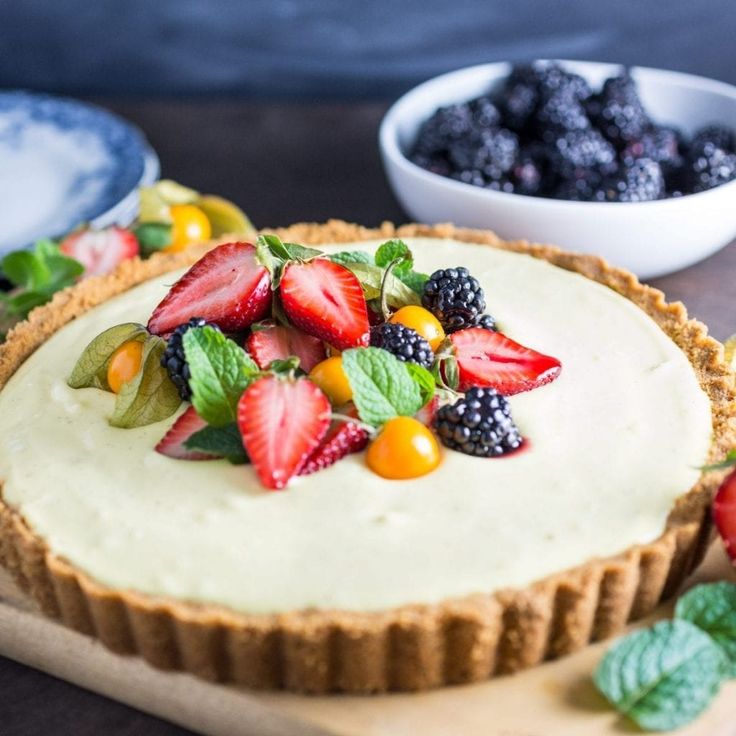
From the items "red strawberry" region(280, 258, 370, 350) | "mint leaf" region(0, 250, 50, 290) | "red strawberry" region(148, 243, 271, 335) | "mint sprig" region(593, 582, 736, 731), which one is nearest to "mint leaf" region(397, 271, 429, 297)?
"red strawberry" region(280, 258, 370, 350)

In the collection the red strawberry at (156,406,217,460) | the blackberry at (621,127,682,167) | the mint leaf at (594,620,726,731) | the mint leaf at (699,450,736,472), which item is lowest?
the mint leaf at (594,620,726,731)

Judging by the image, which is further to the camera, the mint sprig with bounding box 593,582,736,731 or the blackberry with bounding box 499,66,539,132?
the blackberry with bounding box 499,66,539,132

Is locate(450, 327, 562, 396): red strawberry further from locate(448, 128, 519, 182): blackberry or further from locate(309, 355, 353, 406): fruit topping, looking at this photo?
locate(448, 128, 519, 182): blackberry

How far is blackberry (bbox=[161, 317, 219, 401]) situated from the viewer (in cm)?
201

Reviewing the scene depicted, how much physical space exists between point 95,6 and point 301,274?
2.99 metres

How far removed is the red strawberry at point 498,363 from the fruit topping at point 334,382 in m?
0.25

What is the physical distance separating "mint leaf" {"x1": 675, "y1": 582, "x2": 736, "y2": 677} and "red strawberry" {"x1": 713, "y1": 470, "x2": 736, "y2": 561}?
8 cm

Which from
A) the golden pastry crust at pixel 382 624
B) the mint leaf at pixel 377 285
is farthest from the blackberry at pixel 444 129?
the golden pastry crust at pixel 382 624

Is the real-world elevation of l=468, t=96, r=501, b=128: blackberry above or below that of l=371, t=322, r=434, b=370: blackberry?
above

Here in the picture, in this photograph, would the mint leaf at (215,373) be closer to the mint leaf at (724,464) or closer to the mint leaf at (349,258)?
the mint leaf at (349,258)

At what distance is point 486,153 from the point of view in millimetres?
3145

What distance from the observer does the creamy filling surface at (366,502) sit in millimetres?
1736

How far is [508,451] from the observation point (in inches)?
77.7

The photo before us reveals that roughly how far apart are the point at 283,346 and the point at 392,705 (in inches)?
30.4
